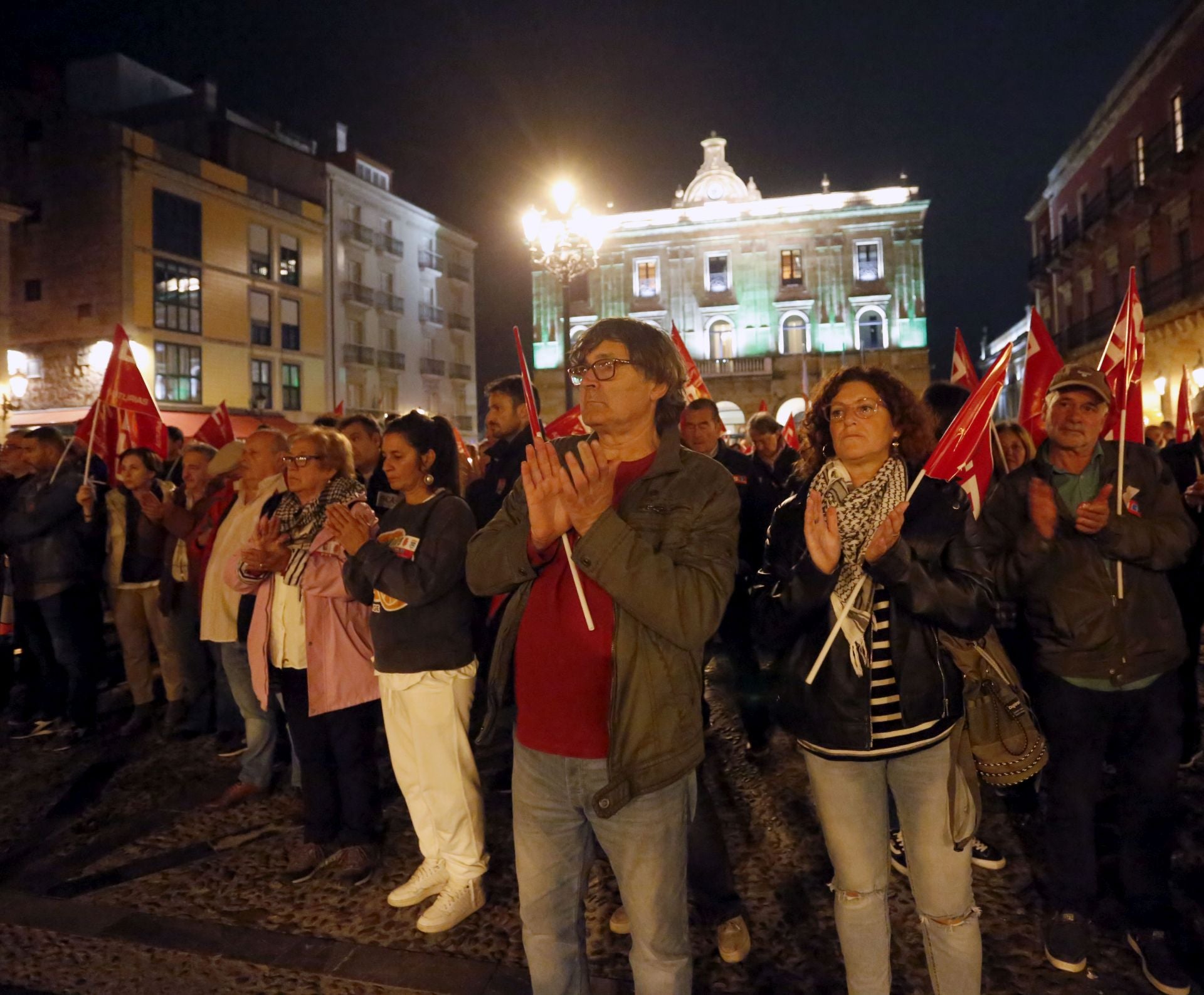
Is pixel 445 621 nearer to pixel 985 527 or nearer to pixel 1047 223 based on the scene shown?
pixel 985 527

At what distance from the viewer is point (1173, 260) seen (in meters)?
22.1

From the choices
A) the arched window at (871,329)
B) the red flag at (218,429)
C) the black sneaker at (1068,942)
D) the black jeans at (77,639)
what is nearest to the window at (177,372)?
the red flag at (218,429)

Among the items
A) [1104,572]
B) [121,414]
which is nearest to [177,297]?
[121,414]

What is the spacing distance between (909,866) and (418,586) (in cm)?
197

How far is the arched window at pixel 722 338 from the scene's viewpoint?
45312 mm

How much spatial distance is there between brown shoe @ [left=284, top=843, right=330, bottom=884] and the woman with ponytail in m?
0.54

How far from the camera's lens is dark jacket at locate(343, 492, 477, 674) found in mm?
3207

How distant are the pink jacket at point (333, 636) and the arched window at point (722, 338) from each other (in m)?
42.7

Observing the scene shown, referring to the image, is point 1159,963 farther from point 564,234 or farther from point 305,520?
point 564,234

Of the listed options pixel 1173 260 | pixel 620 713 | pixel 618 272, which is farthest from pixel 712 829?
pixel 618 272

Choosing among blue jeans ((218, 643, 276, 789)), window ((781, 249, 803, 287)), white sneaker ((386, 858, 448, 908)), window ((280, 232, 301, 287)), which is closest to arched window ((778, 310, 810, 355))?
window ((781, 249, 803, 287))

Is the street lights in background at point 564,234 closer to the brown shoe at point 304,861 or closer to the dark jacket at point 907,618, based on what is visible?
the brown shoe at point 304,861

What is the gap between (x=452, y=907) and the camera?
3.34m

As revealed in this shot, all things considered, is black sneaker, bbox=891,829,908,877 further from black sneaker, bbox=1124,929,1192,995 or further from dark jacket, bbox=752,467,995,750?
dark jacket, bbox=752,467,995,750
